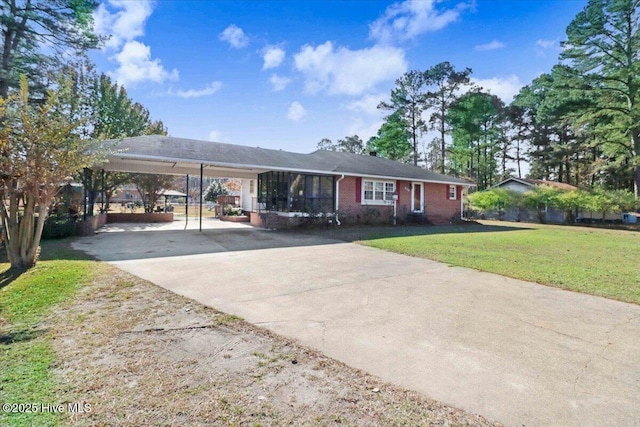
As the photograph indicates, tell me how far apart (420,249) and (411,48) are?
12970 millimetres

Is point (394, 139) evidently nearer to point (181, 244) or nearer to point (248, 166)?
point (248, 166)

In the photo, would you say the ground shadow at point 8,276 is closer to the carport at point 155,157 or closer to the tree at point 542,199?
the carport at point 155,157

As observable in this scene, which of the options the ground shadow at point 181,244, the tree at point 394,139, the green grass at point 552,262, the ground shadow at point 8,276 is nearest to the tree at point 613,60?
the tree at point 394,139

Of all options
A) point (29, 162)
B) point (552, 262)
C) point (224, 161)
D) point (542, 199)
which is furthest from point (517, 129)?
point (29, 162)

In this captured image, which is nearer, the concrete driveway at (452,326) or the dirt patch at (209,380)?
the dirt patch at (209,380)

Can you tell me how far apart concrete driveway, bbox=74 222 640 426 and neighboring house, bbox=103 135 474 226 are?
7127mm

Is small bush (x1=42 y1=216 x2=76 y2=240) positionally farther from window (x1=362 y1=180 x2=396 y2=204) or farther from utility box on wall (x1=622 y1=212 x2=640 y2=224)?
utility box on wall (x1=622 y1=212 x2=640 y2=224)

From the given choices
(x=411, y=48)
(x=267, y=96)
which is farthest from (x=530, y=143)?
(x=267, y=96)

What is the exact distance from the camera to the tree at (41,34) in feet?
48.6

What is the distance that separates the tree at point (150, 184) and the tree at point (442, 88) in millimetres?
29017

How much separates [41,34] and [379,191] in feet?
63.1

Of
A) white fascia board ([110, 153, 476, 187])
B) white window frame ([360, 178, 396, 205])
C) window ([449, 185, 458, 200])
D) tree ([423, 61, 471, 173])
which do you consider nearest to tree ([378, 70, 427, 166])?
tree ([423, 61, 471, 173])

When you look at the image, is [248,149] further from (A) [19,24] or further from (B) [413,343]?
(B) [413,343]

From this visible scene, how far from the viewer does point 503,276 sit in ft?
21.1
